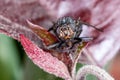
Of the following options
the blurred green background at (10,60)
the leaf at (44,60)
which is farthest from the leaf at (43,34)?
the blurred green background at (10,60)

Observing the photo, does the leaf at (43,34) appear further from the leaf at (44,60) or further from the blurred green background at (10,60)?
the blurred green background at (10,60)

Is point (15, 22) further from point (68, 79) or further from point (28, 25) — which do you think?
point (68, 79)

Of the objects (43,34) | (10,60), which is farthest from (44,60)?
(10,60)

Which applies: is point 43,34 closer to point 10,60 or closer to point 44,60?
point 44,60

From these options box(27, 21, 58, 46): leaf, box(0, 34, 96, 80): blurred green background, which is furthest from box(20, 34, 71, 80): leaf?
box(0, 34, 96, 80): blurred green background

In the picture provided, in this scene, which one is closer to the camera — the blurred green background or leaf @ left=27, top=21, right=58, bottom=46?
leaf @ left=27, top=21, right=58, bottom=46

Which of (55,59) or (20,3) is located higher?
(20,3)

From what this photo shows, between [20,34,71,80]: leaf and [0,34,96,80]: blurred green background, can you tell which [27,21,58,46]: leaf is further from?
[0,34,96,80]: blurred green background

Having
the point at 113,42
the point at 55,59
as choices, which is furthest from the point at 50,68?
the point at 113,42
